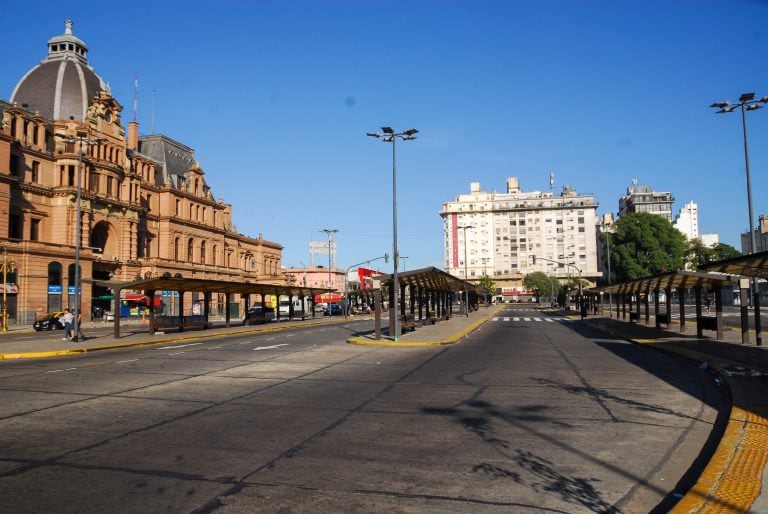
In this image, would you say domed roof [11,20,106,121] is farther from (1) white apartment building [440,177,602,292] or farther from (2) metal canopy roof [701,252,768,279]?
(1) white apartment building [440,177,602,292]

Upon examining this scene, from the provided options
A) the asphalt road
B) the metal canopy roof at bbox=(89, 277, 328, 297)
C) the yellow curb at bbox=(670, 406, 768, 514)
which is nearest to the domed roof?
the metal canopy roof at bbox=(89, 277, 328, 297)

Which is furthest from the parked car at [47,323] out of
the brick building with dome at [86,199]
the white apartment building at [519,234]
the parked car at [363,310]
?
the white apartment building at [519,234]

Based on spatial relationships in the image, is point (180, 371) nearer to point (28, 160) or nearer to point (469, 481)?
point (469, 481)

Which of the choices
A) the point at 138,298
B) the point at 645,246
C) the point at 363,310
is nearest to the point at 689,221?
the point at 645,246

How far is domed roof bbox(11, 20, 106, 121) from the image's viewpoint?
63.7 metres

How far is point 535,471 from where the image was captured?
250 inches

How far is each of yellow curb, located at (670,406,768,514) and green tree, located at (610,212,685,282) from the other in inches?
3060

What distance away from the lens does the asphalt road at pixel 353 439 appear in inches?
218

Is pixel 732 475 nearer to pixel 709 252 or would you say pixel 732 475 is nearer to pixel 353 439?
pixel 353 439

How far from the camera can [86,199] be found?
59969mm

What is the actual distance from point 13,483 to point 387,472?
12.7ft

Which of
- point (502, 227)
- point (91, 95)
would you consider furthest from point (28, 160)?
point (502, 227)

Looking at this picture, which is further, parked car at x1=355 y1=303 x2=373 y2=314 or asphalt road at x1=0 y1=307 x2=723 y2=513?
parked car at x1=355 y1=303 x2=373 y2=314

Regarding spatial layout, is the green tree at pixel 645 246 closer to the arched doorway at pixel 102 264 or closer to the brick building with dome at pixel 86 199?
the brick building with dome at pixel 86 199
